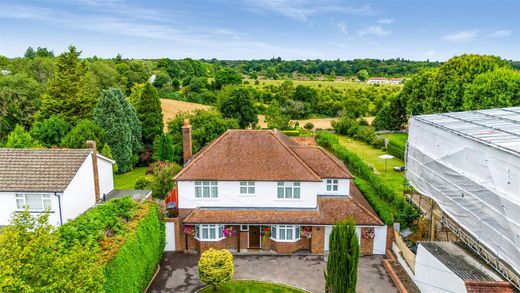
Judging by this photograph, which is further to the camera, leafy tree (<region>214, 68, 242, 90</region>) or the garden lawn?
leafy tree (<region>214, 68, 242, 90</region>)

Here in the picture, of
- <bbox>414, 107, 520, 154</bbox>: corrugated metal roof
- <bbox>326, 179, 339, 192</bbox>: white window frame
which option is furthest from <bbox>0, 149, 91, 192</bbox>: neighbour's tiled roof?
<bbox>414, 107, 520, 154</bbox>: corrugated metal roof

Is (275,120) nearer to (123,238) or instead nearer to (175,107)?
(175,107)

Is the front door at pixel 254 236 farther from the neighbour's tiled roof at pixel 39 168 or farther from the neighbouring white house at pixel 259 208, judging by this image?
the neighbour's tiled roof at pixel 39 168

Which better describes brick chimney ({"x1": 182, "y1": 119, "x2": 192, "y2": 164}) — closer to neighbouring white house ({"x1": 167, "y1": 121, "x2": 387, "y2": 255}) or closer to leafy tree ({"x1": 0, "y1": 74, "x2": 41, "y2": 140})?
neighbouring white house ({"x1": 167, "y1": 121, "x2": 387, "y2": 255})

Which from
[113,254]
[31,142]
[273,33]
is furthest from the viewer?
[273,33]

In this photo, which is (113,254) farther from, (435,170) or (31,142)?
(31,142)

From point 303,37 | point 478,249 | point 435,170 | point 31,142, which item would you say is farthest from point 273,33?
point 478,249

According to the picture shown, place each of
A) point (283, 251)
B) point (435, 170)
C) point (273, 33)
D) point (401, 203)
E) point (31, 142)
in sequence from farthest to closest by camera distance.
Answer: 1. point (273, 33)
2. point (31, 142)
3. point (401, 203)
4. point (283, 251)
5. point (435, 170)
